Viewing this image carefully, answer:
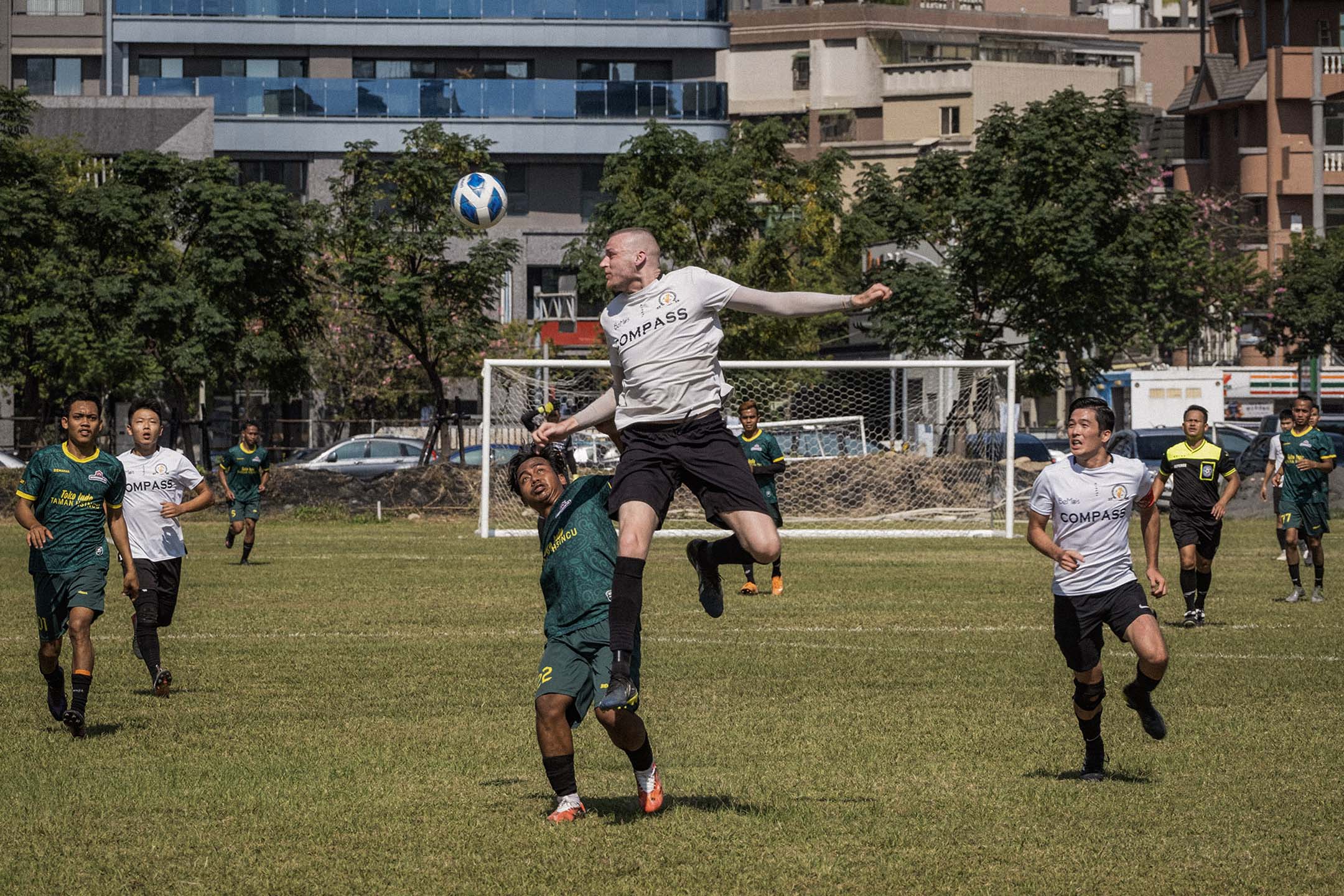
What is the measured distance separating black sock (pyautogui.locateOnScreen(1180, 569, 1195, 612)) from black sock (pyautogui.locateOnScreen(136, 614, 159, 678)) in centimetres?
1029

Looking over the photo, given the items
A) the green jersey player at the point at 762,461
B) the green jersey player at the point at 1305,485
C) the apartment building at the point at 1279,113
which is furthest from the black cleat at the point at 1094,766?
the apartment building at the point at 1279,113

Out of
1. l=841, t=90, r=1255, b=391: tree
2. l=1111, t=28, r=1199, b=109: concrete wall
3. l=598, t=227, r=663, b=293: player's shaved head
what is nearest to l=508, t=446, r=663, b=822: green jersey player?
l=598, t=227, r=663, b=293: player's shaved head

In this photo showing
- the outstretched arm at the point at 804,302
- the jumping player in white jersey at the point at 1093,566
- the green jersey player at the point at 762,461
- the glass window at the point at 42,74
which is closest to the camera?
the outstretched arm at the point at 804,302

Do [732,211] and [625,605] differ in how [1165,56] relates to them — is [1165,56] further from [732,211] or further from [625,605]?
[625,605]

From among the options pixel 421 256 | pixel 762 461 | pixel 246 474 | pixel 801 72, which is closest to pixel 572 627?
pixel 762 461

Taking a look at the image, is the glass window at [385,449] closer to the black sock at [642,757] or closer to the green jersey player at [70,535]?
Answer: the green jersey player at [70,535]

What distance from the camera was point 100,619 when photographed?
1856 cm

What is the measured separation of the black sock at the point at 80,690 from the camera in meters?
11.0

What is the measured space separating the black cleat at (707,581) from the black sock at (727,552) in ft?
0.12

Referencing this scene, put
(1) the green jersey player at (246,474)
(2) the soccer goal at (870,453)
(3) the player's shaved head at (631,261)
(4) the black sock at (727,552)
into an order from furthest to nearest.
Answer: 1. (2) the soccer goal at (870,453)
2. (1) the green jersey player at (246,474)
3. (4) the black sock at (727,552)
4. (3) the player's shaved head at (631,261)

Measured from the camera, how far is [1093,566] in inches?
373

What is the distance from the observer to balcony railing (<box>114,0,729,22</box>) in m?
67.0

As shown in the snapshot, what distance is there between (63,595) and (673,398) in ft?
16.3

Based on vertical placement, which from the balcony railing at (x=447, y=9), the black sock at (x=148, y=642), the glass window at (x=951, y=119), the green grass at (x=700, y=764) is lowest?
the green grass at (x=700, y=764)
